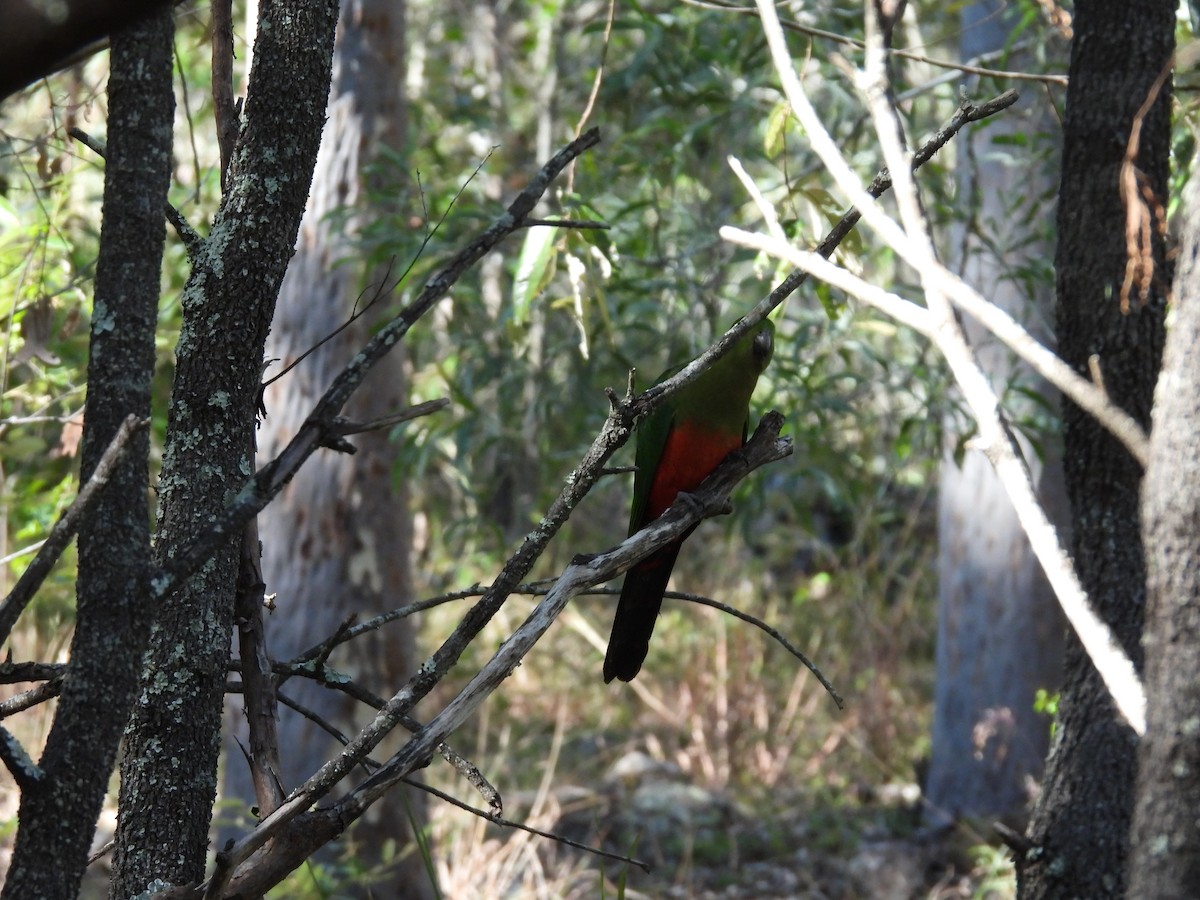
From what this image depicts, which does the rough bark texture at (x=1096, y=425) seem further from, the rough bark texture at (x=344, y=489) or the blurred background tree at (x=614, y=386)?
the rough bark texture at (x=344, y=489)

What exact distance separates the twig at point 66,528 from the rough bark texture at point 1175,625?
3.06 feet

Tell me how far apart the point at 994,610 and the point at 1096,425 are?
166 inches

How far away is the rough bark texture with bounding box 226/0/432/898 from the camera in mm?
5203

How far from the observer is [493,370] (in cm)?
591

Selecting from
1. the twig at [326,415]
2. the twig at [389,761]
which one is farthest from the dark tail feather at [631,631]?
the twig at [326,415]

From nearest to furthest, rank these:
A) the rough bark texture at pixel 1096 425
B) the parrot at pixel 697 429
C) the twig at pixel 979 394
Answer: the twig at pixel 979 394 < the rough bark texture at pixel 1096 425 < the parrot at pixel 697 429

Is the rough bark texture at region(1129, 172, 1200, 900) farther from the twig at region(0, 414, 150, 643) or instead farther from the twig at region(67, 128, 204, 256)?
the twig at region(67, 128, 204, 256)

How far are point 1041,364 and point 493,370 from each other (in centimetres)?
488

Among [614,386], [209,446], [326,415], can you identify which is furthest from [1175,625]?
[614,386]

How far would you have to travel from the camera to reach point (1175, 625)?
93cm

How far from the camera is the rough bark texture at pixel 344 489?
5203 millimetres

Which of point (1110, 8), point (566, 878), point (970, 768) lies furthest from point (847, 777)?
point (1110, 8)

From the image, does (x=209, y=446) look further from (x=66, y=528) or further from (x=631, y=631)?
(x=631, y=631)

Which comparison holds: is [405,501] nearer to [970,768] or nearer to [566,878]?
[566,878]
